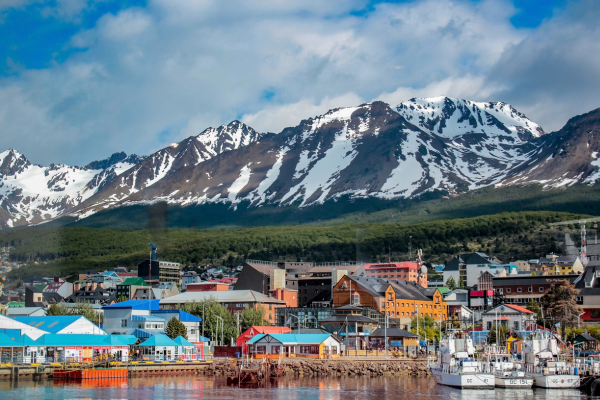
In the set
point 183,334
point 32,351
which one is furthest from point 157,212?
point 32,351

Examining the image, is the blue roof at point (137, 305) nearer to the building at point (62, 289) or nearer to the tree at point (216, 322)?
the tree at point (216, 322)

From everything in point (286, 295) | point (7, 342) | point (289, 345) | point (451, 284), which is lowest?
point (289, 345)

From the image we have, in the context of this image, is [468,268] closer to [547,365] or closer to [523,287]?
[523,287]

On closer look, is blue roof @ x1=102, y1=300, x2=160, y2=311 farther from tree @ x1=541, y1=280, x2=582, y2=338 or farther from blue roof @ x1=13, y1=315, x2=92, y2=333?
tree @ x1=541, y1=280, x2=582, y2=338

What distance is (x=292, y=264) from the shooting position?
156 m

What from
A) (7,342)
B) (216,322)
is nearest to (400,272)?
(216,322)

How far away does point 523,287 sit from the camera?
12650 centimetres

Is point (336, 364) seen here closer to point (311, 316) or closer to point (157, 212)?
point (311, 316)

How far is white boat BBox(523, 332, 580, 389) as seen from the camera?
63938mm

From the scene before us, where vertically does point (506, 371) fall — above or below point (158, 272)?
below

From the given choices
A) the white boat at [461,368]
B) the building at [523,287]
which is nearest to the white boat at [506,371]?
the white boat at [461,368]

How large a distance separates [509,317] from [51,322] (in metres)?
59.1

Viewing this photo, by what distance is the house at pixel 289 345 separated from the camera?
81.6m

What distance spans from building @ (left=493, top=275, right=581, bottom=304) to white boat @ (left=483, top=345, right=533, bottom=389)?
178 feet
